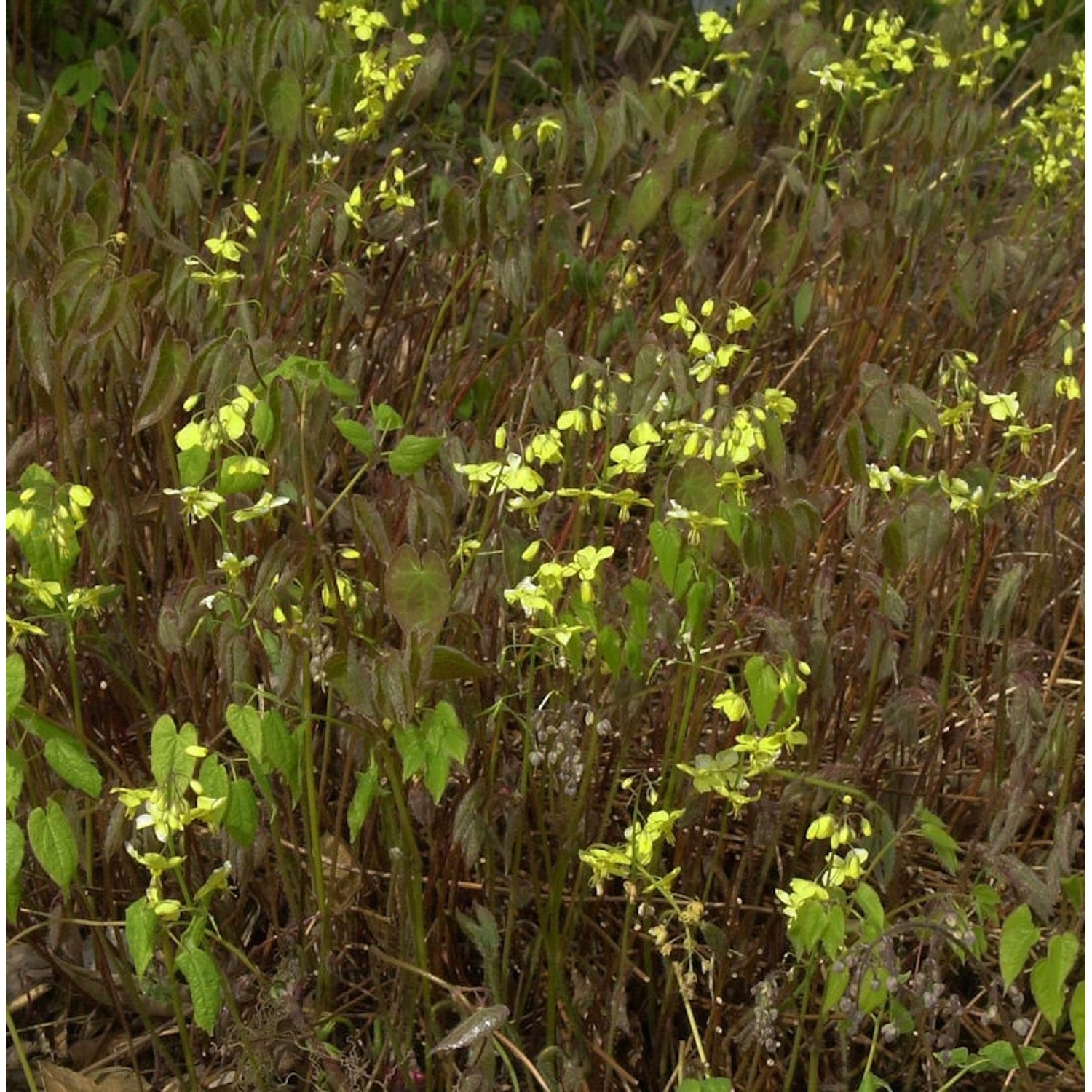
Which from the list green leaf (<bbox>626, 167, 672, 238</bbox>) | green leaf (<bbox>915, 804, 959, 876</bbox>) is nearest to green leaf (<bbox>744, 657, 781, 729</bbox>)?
green leaf (<bbox>915, 804, 959, 876</bbox>)

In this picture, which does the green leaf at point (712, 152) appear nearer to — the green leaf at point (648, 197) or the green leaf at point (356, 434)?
the green leaf at point (648, 197)

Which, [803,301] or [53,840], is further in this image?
[803,301]

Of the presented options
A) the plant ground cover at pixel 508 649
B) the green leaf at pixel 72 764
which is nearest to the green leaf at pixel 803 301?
the plant ground cover at pixel 508 649

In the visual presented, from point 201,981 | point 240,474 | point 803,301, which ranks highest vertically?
point 240,474

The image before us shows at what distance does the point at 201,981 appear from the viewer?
60.5 inches

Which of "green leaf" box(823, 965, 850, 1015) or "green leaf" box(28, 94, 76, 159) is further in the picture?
"green leaf" box(28, 94, 76, 159)

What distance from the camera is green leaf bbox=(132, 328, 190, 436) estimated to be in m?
1.75

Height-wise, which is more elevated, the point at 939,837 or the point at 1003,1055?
the point at 939,837

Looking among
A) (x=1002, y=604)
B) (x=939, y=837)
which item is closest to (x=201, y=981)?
(x=939, y=837)

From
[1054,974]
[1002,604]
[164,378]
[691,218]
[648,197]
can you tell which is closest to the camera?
[1054,974]

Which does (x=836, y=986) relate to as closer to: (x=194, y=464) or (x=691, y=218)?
(x=194, y=464)

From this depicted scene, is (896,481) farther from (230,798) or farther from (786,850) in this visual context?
(230,798)

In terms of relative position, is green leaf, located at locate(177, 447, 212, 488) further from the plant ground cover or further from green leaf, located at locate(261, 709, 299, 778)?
green leaf, located at locate(261, 709, 299, 778)

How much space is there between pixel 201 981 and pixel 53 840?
7.5 inches
